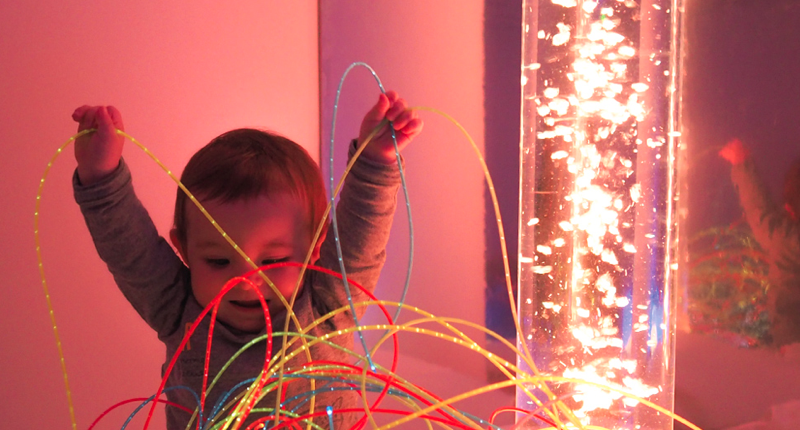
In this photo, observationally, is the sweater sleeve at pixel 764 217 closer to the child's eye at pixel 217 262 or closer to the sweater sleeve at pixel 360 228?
the sweater sleeve at pixel 360 228

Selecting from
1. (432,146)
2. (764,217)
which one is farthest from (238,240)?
(764,217)

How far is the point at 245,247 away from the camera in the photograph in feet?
1.70

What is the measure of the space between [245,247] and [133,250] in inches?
4.4

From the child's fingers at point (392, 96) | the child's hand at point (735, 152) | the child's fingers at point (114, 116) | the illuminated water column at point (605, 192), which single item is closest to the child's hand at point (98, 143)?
the child's fingers at point (114, 116)

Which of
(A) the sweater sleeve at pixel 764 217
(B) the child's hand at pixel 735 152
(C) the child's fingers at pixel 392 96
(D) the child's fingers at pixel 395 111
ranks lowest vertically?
(A) the sweater sleeve at pixel 764 217

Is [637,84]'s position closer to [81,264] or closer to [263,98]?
[263,98]

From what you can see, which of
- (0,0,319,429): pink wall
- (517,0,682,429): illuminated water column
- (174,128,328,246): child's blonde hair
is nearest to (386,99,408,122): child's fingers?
(174,128,328,246): child's blonde hair

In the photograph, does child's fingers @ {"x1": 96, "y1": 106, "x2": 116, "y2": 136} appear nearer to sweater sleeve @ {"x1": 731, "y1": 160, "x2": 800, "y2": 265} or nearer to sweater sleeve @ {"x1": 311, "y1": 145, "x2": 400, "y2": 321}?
sweater sleeve @ {"x1": 311, "y1": 145, "x2": 400, "y2": 321}

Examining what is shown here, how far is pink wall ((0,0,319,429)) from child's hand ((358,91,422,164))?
463mm

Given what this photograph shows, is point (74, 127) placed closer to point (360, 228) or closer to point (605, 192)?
point (360, 228)

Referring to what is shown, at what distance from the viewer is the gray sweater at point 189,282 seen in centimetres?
52

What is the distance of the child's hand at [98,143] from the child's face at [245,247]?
0.27 feet

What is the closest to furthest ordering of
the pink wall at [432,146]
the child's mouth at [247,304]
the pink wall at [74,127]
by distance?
the child's mouth at [247,304] → the pink wall at [74,127] → the pink wall at [432,146]

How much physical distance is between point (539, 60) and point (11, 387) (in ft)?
2.60
